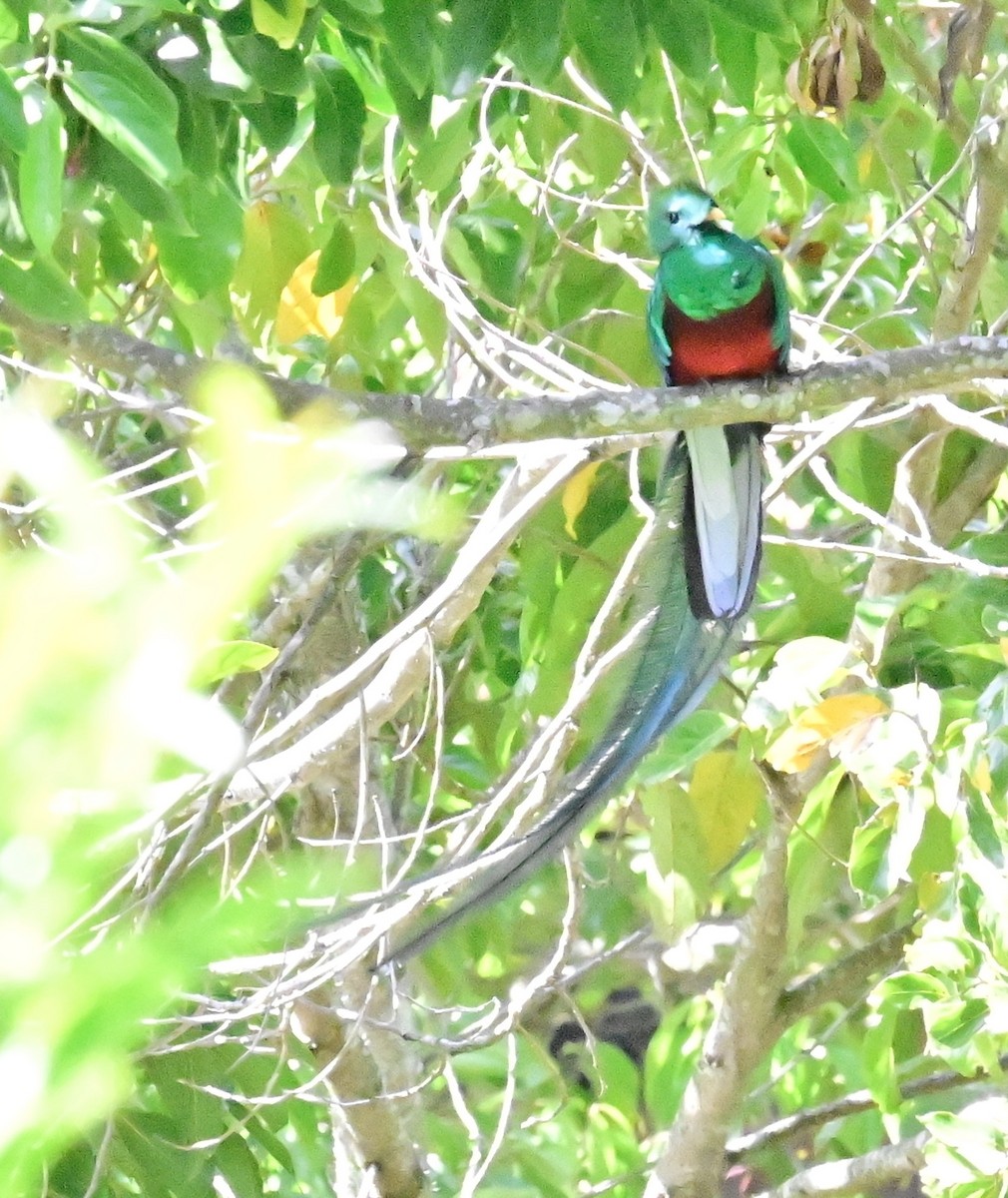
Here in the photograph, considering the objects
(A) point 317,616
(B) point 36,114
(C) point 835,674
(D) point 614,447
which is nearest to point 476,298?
(D) point 614,447

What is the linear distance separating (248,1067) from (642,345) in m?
1.13

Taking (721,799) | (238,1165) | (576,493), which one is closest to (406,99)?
(576,493)

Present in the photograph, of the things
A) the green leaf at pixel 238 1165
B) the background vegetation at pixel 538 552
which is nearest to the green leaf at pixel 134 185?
the background vegetation at pixel 538 552

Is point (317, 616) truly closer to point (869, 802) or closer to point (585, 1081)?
point (869, 802)

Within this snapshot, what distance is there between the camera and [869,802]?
6.31 feet

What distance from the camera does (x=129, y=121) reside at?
1.03 meters

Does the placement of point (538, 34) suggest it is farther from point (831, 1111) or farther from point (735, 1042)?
point (831, 1111)

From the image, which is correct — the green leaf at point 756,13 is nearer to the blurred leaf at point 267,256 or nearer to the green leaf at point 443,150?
the green leaf at point 443,150

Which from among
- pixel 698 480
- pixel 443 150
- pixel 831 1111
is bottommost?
pixel 831 1111

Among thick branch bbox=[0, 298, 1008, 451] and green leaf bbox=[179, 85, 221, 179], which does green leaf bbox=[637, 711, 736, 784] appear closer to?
thick branch bbox=[0, 298, 1008, 451]

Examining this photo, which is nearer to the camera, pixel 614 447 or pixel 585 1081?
pixel 614 447

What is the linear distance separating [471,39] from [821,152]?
0.54m

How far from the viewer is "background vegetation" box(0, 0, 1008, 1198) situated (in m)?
1.28

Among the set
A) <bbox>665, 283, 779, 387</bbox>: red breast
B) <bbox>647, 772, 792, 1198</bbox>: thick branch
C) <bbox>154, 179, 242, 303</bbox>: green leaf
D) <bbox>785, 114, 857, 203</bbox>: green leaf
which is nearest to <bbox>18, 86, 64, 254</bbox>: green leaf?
<bbox>154, 179, 242, 303</bbox>: green leaf
